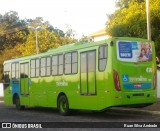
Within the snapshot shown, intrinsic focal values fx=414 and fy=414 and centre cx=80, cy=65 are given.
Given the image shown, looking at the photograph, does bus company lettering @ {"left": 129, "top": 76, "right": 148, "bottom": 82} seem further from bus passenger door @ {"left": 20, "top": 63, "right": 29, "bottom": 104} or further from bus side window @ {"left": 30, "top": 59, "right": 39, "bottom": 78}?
bus passenger door @ {"left": 20, "top": 63, "right": 29, "bottom": 104}

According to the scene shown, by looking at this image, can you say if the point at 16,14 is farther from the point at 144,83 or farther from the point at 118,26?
the point at 144,83

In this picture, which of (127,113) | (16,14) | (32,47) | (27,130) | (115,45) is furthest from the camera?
(16,14)

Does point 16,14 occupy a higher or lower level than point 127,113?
higher

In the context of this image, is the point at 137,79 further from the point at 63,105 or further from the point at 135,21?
the point at 135,21

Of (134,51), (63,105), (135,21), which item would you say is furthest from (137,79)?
(135,21)

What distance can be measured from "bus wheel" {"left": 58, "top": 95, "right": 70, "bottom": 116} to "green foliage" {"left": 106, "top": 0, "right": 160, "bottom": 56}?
9.54m

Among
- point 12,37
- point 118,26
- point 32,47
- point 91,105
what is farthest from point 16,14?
point 91,105

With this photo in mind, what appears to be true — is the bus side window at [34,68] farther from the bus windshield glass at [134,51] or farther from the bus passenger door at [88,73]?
the bus windshield glass at [134,51]

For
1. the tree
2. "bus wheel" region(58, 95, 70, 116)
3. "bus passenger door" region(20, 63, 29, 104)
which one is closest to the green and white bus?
"bus wheel" region(58, 95, 70, 116)

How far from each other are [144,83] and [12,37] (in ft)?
163

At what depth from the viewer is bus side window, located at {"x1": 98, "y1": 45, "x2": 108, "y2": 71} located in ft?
53.5

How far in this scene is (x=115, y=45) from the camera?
16.1m

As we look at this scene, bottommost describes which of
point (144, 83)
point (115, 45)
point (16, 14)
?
point (144, 83)

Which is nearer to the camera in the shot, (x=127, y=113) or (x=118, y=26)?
(x=127, y=113)
